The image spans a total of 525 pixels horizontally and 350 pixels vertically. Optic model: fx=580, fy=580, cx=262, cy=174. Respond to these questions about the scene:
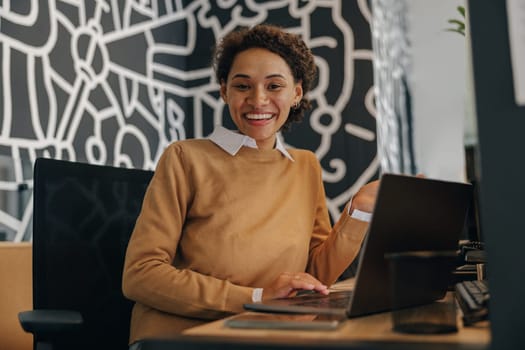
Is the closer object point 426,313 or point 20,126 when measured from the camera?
point 426,313

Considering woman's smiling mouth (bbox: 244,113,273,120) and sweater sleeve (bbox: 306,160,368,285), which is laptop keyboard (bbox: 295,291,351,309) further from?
woman's smiling mouth (bbox: 244,113,273,120)

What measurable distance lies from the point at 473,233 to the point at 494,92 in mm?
1099

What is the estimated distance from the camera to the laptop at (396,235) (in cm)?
91

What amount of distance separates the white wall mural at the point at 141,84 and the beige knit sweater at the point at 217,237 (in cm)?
109

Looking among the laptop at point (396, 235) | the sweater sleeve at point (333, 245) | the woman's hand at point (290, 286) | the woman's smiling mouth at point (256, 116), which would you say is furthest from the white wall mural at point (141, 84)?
the laptop at point (396, 235)

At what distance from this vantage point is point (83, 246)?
1464 millimetres

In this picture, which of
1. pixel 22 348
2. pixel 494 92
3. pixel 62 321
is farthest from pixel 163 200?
pixel 494 92

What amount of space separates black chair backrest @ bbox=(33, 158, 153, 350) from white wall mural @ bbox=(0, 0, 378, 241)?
88cm

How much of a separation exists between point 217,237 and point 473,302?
0.67 metres

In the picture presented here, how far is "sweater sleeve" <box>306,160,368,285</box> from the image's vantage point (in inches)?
59.6

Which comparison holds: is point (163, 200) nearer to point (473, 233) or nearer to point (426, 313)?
point (426, 313)

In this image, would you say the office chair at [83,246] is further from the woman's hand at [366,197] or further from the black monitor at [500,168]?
the black monitor at [500,168]

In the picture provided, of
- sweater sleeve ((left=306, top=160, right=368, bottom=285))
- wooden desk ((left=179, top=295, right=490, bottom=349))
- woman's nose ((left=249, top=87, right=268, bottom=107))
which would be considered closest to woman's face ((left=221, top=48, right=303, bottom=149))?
woman's nose ((left=249, top=87, right=268, bottom=107))

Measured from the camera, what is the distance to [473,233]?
5.74 ft
